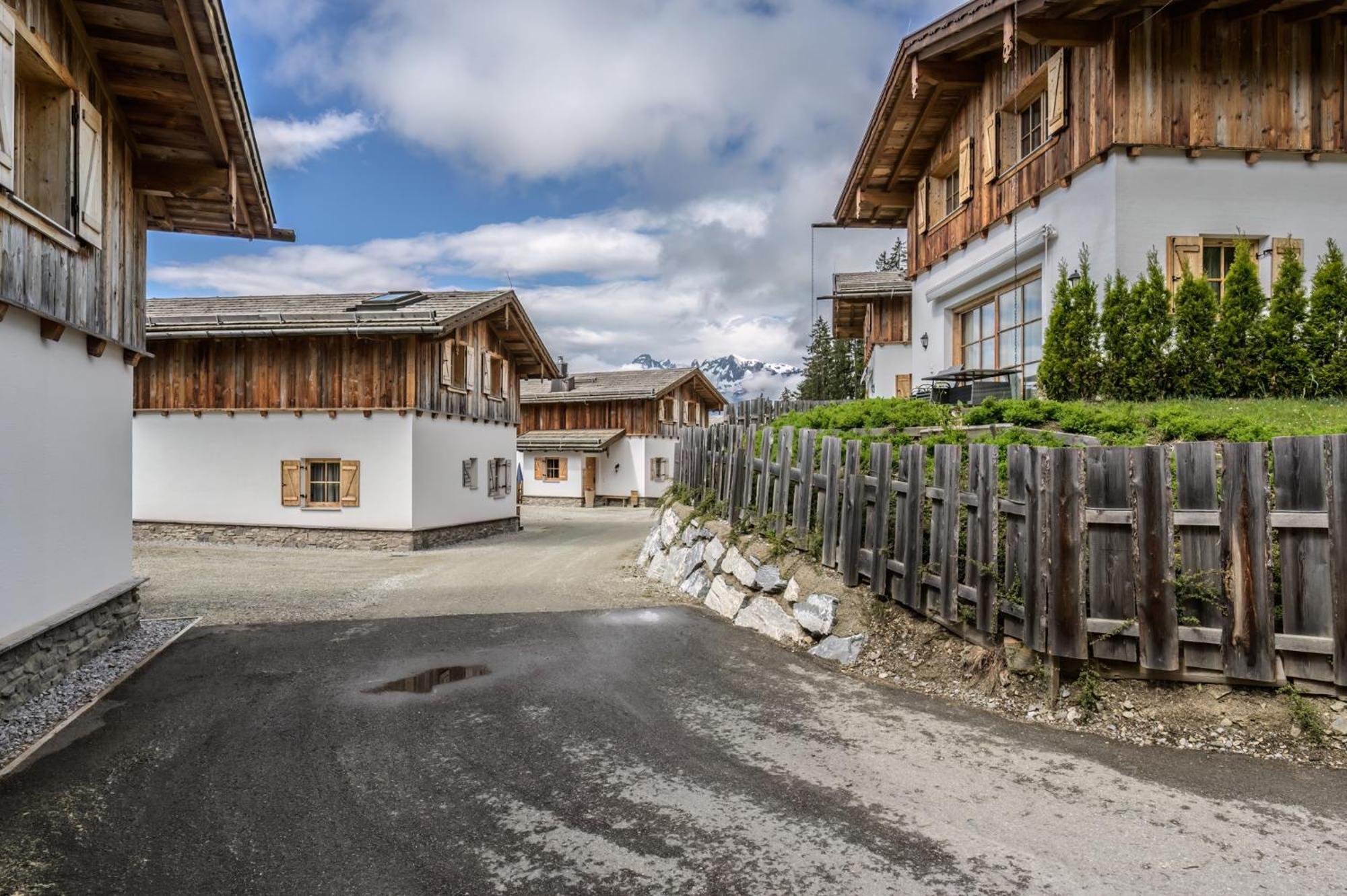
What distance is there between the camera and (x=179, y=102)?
8492 mm

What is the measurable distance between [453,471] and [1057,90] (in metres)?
15.3

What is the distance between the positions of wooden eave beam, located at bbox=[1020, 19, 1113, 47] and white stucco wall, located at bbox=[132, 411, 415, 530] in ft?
46.3

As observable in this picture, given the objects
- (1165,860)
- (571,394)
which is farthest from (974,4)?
(571,394)

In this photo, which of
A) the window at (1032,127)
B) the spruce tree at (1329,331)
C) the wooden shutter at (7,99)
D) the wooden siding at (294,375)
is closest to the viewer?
the wooden shutter at (7,99)

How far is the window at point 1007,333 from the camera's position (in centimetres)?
1294

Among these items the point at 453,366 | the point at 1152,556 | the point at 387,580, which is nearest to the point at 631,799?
the point at 1152,556

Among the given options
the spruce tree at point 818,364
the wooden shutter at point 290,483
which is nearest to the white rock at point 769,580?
the wooden shutter at point 290,483

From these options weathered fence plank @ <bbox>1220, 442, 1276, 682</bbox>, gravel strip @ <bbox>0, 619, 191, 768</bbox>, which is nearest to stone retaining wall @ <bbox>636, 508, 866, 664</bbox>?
→ weathered fence plank @ <bbox>1220, 442, 1276, 682</bbox>

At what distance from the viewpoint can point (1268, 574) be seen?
4840mm

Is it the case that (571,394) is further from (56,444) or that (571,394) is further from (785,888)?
(785,888)

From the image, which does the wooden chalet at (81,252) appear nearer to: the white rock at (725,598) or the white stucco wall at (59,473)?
the white stucco wall at (59,473)

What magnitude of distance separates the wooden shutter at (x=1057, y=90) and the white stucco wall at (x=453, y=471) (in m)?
14.1

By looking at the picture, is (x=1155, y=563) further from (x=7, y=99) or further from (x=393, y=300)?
(x=393, y=300)

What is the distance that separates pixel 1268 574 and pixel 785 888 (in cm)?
381
